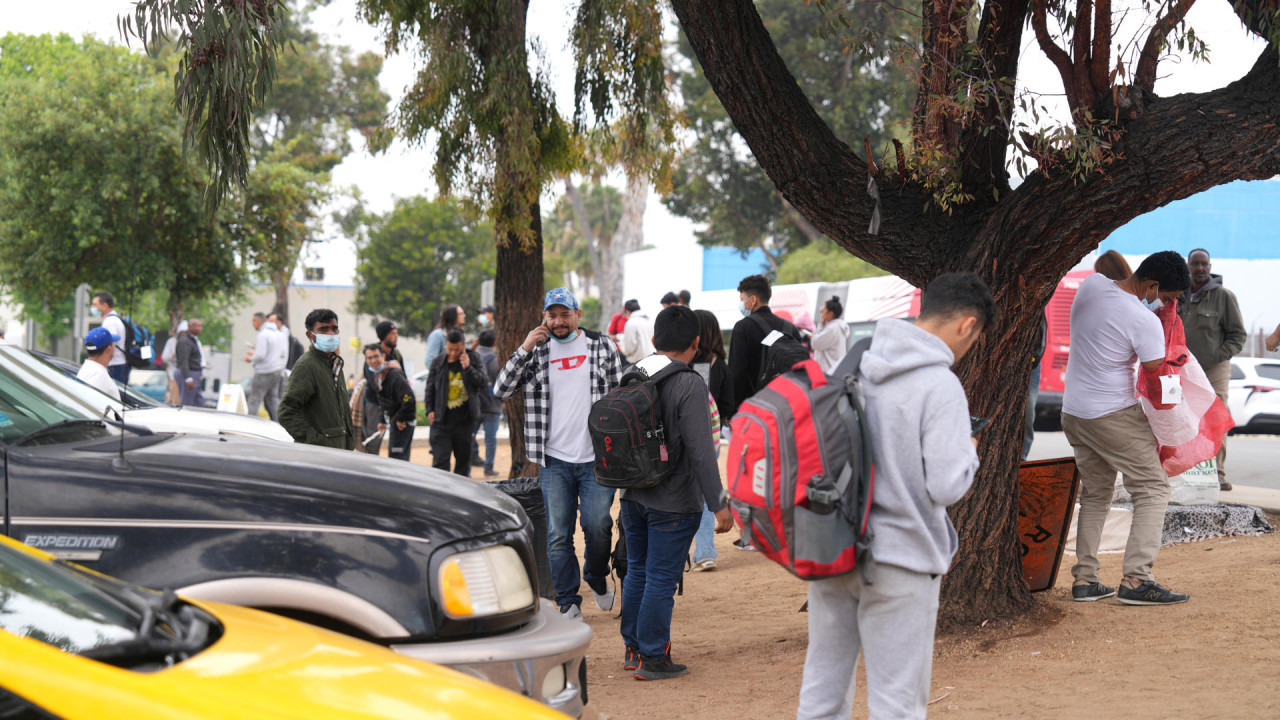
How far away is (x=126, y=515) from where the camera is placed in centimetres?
319

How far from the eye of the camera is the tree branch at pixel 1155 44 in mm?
5547

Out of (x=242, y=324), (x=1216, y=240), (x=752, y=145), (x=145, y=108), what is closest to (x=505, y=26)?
(x=752, y=145)

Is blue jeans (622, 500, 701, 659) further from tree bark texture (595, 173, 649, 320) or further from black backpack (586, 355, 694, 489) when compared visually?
tree bark texture (595, 173, 649, 320)

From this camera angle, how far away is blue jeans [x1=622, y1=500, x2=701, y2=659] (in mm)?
5410

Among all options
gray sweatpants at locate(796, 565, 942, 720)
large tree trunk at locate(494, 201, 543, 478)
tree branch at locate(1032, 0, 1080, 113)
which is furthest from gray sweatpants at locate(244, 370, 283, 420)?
gray sweatpants at locate(796, 565, 942, 720)

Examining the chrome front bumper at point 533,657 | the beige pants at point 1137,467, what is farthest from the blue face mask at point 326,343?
the beige pants at point 1137,467

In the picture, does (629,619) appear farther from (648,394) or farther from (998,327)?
(998,327)

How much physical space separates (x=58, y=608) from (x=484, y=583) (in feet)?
4.22

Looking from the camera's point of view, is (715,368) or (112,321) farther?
(112,321)

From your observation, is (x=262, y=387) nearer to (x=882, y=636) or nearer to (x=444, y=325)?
(x=444, y=325)

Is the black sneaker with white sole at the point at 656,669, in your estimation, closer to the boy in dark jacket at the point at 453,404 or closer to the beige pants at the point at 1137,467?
the beige pants at the point at 1137,467

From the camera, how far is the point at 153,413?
673 cm

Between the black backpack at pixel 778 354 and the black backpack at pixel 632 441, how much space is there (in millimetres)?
1898

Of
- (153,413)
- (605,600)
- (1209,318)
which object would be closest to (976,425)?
(605,600)
